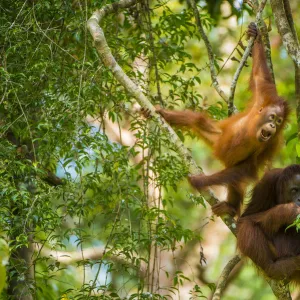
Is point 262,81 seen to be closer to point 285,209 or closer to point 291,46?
point 291,46

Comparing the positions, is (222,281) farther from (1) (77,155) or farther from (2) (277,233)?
(1) (77,155)

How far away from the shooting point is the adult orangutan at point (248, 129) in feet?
16.9

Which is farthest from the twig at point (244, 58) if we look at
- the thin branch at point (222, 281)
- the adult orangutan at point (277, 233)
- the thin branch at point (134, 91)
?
the thin branch at point (222, 281)

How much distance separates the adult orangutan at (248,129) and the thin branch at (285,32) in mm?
202

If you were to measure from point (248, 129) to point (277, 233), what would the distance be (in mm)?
958

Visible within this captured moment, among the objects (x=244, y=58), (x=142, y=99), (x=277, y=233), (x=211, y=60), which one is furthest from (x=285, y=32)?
(x=277, y=233)

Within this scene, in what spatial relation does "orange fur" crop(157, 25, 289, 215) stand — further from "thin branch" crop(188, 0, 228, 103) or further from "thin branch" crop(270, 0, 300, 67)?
"thin branch" crop(188, 0, 228, 103)

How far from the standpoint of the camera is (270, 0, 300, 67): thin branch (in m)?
4.90

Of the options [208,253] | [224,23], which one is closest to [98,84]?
[208,253]

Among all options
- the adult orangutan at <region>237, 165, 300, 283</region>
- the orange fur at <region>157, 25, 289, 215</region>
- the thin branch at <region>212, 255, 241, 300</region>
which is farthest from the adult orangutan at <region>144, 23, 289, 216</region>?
the thin branch at <region>212, 255, 241, 300</region>

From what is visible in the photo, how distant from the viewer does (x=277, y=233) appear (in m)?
4.86

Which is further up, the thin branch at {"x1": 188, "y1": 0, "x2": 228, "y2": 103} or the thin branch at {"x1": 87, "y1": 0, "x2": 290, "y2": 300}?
the thin branch at {"x1": 188, "y1": 0, "x2": 228, "y2": 103}

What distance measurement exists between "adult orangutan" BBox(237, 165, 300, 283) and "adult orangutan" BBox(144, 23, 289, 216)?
259 mm

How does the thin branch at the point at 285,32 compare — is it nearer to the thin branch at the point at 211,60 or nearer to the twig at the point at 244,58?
the twig at the point at 244,58
